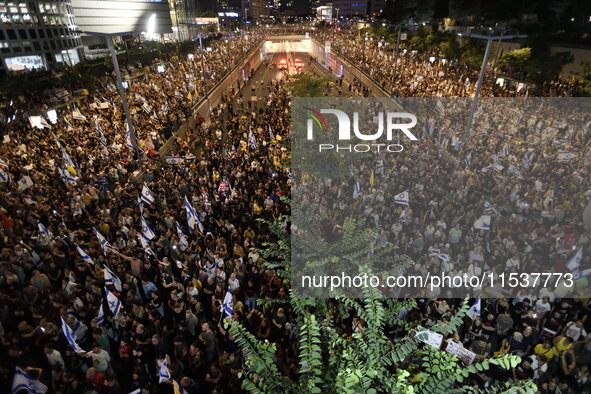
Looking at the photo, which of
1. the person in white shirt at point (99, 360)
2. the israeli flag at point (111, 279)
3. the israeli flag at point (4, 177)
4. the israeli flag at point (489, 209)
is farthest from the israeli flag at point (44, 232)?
the israeli flag at point (489, 209)

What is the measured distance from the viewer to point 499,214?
41.1 ft

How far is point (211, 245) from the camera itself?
1076cm

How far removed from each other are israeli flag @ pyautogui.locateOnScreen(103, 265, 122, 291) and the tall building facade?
5632 centimetres

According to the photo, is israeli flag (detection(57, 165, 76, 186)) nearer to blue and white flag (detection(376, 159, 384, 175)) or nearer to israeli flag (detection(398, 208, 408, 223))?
blue and white flag (detection(376, 159, 384, 175))

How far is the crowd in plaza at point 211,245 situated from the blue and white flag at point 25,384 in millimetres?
192

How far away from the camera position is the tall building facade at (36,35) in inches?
2309

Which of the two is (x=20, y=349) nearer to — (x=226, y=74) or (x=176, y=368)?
(x=176, y=368)

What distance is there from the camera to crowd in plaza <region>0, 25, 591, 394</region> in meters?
7.41

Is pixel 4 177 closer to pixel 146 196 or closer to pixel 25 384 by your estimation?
pixel 146 196

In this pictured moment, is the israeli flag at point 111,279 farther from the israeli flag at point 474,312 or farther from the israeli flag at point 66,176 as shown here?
the israeli flag at point 474,312

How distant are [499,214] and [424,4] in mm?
74351

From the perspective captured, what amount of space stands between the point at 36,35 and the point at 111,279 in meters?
76.2

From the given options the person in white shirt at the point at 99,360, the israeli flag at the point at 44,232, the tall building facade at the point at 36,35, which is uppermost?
the tall building facade at the point at 36,35

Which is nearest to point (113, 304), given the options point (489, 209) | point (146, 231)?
point (146, 231)
